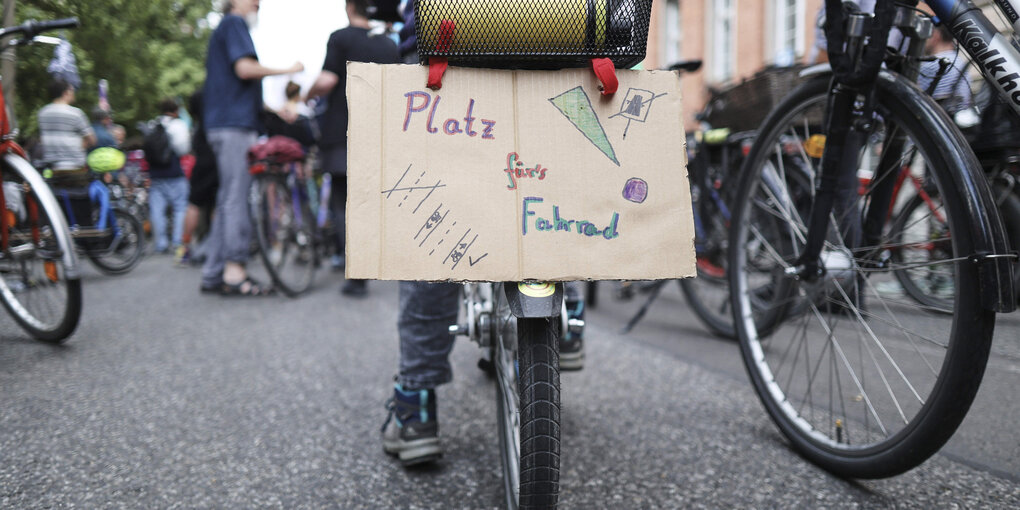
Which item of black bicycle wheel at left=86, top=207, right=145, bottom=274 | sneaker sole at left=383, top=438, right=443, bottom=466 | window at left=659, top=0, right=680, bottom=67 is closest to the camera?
sneaker sole at left=383, top=438, right=443, bottom=466

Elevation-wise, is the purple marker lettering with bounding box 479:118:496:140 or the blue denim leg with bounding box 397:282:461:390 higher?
the purple marker lettering with bounding box 479:118:496:140

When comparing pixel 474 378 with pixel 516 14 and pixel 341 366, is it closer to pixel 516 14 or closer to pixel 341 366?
pixel 341 366

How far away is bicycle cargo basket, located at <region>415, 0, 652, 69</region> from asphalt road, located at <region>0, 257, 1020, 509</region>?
1.06m

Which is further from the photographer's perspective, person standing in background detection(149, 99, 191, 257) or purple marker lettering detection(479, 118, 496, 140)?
person standing in background detection(149, 99, 191, 257)

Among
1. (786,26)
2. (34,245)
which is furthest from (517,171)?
(786,26)

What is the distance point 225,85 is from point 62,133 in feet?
3.52

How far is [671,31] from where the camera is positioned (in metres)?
15.0

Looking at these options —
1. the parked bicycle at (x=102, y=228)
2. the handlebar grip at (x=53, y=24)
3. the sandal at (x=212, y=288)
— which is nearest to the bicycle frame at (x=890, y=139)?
the handlebar grip at (x=53, y=24)

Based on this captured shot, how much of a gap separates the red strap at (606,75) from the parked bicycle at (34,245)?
2537mm

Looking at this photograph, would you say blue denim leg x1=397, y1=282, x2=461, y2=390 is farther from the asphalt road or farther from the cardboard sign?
the cardboard sign

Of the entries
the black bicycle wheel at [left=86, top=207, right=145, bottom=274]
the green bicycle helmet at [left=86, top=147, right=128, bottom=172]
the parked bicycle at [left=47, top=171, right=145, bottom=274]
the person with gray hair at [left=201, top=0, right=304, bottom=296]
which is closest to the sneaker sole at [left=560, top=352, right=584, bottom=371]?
the person with gray hair at [left=201, top=0, right=304, bottom=296]

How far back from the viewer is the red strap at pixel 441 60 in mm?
1227

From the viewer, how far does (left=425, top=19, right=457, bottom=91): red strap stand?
4.02 ft

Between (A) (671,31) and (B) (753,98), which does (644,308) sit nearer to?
(B) (753,98)
